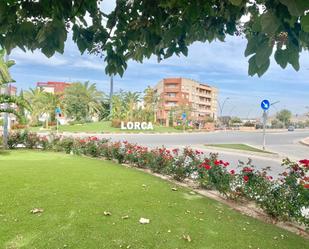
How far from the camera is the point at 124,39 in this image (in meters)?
2.51

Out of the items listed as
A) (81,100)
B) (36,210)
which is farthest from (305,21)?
(81,100)

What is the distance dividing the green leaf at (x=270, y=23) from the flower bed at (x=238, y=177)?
4743 mm

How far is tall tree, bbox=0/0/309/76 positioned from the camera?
1.58 metres

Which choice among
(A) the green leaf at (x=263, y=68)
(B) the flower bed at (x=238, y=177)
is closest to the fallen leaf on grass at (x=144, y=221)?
(B) the flower bed at (x=238, y=177)

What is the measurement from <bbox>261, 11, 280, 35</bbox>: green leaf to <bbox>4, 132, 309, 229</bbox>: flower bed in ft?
15.6

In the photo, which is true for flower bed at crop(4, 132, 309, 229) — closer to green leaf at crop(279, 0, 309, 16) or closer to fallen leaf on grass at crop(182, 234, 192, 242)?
fallen leaf on grass at crop(182, 234, 192, 242)

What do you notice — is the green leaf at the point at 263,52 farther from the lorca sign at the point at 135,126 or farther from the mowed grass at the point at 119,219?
the lorca sign at the point at 135,126

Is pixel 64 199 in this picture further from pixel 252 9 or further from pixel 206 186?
pixel 252 9

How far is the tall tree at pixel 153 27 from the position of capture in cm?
158

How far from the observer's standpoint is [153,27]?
226 centimetres

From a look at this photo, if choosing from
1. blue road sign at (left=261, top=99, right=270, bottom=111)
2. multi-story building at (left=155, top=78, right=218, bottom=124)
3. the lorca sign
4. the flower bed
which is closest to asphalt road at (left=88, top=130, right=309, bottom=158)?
blue road sign at (left=261, top=99, right=270, bottom=111)

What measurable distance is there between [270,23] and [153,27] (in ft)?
3.21

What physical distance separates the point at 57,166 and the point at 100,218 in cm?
591

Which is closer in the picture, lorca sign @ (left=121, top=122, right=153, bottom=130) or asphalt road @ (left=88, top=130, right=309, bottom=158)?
asphalt road @ (left=88, top=130, right=309, bottom=158)
